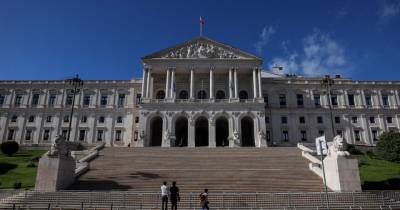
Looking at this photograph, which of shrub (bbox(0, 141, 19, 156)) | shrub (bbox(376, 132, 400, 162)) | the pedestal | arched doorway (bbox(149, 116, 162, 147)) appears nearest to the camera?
the pedestal

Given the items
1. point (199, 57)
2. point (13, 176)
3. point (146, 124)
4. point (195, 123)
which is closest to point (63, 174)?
point (13, 176)

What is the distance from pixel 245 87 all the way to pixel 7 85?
50753mm

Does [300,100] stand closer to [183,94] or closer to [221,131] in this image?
[221,131]

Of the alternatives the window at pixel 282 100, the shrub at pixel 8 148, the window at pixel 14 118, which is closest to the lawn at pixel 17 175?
the shrub at pixel 8 148

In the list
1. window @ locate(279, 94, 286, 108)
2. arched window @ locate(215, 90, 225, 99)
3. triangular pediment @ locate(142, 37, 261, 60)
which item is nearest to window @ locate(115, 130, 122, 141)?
triangular pediment @ locate(142, 37, 261, 60)

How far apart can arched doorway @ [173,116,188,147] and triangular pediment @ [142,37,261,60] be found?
489 inches

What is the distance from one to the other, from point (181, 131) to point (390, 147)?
33941 millimetres

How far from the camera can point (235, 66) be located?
57969 mm

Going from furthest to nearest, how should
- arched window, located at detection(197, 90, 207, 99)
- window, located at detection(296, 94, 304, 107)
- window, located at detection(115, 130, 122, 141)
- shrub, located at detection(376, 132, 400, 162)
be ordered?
1. window, located at detection(296, 94, 304, 107)
2. window, located at detection(115, 130, 122, 141)
3. arched window, located at detection(197, 90, 207, 99)
4. shrub, located at detection(376, 132, 400, 162)

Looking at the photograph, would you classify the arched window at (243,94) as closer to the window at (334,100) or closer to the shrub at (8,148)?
the window at (334,100)

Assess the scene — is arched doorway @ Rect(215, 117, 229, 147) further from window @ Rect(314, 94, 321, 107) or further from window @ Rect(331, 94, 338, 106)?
window @ Rect(331, 94, 338, 106)

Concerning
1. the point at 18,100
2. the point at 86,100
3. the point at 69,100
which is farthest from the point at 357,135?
the point at 18,100

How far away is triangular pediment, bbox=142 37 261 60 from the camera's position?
58.3m

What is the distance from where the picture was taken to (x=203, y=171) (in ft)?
91.0
